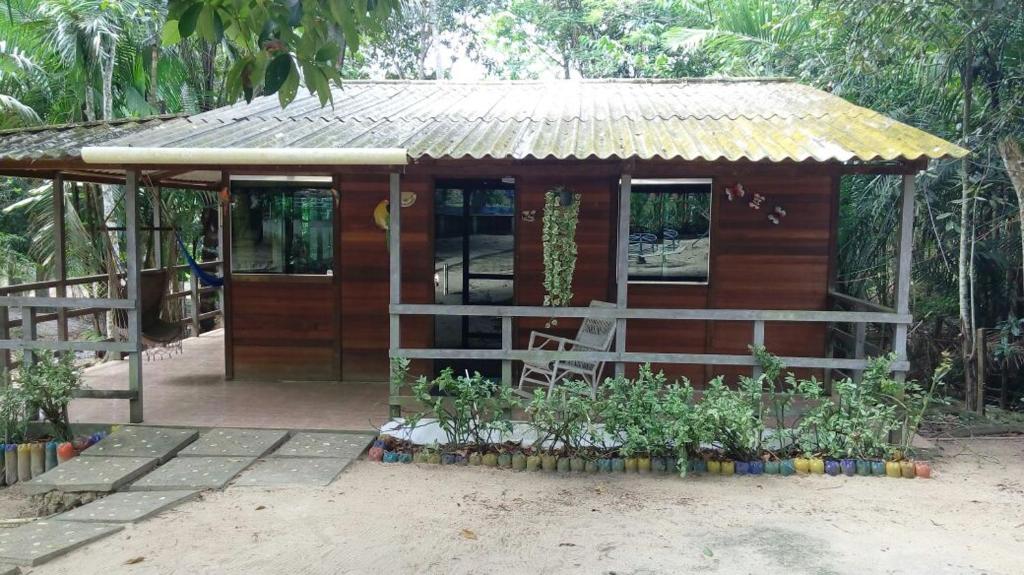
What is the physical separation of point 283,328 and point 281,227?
988mm

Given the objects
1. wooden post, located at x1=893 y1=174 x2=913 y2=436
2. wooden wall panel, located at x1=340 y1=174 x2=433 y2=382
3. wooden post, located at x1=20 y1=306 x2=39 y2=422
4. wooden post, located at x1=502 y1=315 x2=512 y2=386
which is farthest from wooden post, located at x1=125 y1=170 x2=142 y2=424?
wooden post, located at x1=893 y1=174 x2=913 y2=436

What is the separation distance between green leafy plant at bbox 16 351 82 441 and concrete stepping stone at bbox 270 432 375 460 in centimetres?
164

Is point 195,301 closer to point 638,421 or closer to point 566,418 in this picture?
point 566,418

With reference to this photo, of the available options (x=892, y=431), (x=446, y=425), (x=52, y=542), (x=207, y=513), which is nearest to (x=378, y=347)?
(x=446, y=425)

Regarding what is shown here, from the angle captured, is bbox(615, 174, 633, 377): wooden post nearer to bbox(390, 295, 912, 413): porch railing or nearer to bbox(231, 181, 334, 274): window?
bbox(390, 295, 912, 413): porch railing

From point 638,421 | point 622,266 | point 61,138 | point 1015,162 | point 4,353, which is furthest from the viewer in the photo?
point 1015,162

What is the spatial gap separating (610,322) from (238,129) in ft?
11.4

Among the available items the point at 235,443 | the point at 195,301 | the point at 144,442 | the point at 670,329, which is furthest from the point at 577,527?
the point at 195,301

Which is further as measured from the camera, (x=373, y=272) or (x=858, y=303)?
(x=373, y=272)

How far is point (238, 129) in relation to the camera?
6.03 metres

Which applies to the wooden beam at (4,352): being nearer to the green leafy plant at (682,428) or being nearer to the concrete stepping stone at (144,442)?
the concrete stepping stone at (144,442)

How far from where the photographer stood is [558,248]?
248 inches

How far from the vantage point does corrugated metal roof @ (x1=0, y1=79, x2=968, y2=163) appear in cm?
519

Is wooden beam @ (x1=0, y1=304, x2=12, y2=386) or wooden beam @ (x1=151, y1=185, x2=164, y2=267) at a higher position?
wooden beam @ (x1=151, y1=185, x2=164, y2=267)
